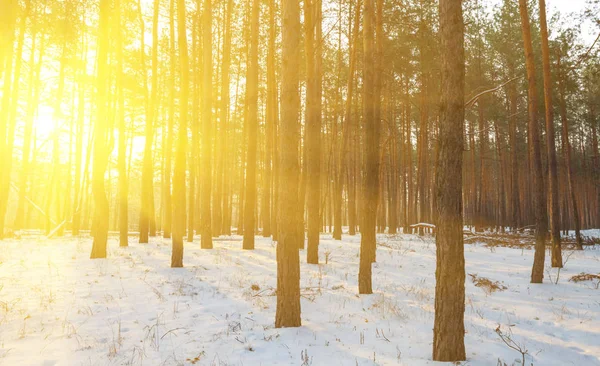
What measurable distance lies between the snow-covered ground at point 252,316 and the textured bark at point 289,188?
386 mm

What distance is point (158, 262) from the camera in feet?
37.0

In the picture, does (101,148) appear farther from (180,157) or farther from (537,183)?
(537,183)

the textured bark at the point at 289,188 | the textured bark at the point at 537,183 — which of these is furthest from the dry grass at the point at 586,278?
the textured bark at the point at 289,188

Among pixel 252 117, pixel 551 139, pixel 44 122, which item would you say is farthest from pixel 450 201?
pixel 44 122

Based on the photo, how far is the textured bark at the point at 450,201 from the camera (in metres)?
4.30

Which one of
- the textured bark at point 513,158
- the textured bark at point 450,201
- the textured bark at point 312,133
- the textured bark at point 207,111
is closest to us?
the textured bark at point 450,201

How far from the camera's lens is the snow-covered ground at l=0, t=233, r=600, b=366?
4.70 meters

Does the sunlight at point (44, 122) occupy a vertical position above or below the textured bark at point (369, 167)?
above

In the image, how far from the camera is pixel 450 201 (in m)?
4.35

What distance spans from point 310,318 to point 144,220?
13211 mm

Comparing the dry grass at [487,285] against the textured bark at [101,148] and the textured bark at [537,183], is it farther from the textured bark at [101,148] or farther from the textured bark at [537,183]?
the textured bark at [101,148]

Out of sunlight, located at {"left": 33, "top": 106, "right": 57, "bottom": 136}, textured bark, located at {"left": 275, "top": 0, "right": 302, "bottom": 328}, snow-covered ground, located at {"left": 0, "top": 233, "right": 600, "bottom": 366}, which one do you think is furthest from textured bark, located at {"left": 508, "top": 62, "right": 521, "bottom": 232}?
sunlight, located at {"left": 33, "top": 106, "right": 57, "bottom": 136}

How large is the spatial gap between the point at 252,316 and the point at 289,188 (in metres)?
2.44

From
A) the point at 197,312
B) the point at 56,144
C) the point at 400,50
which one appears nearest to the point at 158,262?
A: the point at 197,312
